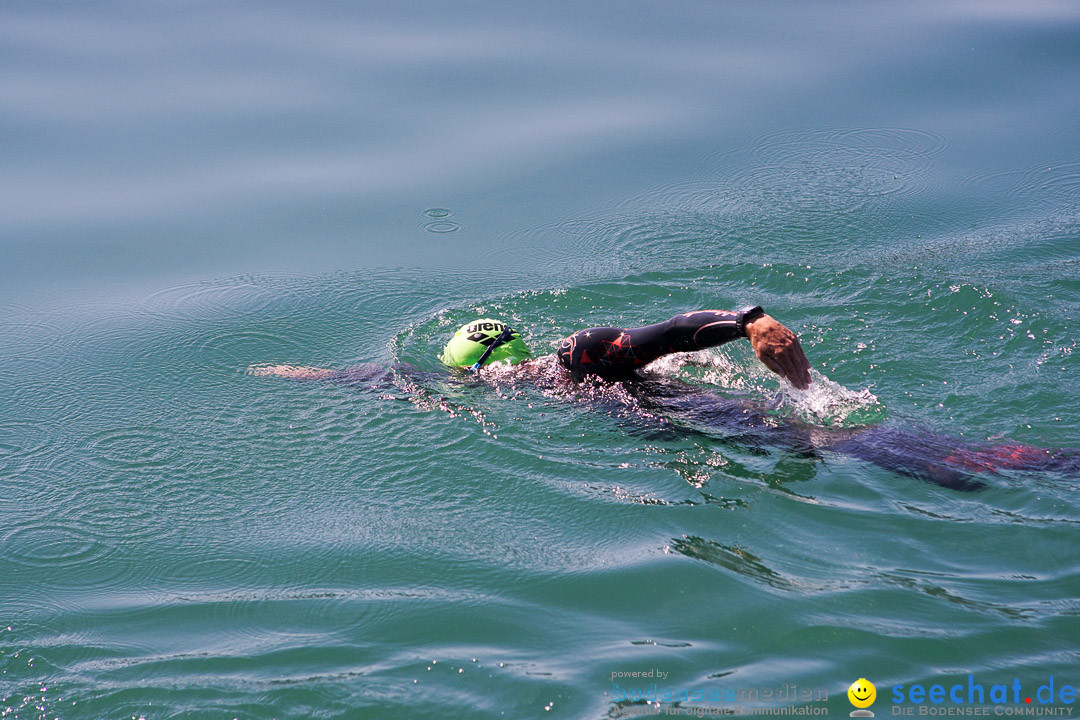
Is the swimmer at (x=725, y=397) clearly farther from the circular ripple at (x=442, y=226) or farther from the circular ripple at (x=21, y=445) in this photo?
the circular ripple at (x=442, y=226)

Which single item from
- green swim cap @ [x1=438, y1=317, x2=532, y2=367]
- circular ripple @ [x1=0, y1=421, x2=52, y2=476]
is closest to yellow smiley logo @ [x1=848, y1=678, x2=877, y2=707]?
green swim cap @ [x1=438, y1=317, x2=532, y2=367]

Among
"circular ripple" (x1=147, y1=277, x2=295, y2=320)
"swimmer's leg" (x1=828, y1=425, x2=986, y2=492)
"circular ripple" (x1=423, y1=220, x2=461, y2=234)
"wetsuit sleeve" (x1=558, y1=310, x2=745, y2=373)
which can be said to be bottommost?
"swimmer's leg" (x1=828, y1=425, x2=986, y2=492)

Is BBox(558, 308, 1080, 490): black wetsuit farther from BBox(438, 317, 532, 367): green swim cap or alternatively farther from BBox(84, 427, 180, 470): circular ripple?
BBox(84, 427, 180, 470): circular ripple

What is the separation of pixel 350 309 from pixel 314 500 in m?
2.58

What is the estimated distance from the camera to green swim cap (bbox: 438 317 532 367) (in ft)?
18.9

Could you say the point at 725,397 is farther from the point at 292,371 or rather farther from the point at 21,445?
the point at 21,445

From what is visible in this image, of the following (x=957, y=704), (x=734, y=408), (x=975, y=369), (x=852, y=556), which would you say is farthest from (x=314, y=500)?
(x=975, y=369)

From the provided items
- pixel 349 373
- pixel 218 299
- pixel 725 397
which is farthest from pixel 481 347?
pixel 218 299

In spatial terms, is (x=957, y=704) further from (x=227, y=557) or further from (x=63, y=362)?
(x=63, y=362)

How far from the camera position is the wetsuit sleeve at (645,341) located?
4852mm

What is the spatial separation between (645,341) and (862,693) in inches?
95.2

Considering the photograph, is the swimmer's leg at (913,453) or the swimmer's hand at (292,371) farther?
the swimmer's hand at (292,371)

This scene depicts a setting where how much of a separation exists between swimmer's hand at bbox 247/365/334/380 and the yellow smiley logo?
402 cm

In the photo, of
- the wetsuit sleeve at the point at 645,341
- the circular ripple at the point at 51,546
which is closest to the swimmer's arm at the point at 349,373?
the wetsuit sleeve at the point at 645,341
